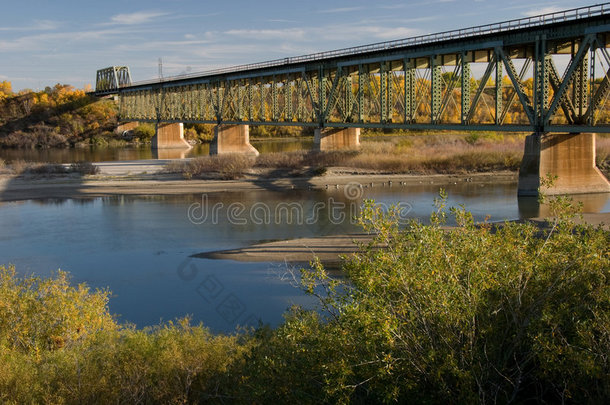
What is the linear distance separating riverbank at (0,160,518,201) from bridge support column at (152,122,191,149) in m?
42.4

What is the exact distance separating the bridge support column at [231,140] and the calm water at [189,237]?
3114cm

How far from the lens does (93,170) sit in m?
57.4

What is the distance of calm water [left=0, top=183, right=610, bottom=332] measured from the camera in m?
20.5

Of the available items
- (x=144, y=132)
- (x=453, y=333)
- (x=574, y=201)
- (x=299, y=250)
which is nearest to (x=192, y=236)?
(x=299, y=250)

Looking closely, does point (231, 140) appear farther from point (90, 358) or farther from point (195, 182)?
point (90, 358)

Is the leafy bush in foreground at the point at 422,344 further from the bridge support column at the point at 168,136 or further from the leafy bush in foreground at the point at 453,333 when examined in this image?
the bridge support column at the point at 168,136

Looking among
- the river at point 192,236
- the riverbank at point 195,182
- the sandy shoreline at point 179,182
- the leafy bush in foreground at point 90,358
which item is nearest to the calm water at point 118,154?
the sandy shoreline at point 179,182

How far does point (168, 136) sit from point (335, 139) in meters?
45.9

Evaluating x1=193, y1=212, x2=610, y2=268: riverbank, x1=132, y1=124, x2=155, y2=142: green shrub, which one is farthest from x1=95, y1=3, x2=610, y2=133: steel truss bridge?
x1=132, y1=124, x2=155, y2=142: green shrub

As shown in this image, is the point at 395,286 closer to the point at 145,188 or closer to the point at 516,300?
the point at 516,300

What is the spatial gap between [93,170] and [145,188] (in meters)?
9.60

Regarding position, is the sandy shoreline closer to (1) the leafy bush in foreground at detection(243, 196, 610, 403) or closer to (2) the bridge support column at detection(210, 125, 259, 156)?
(2) the bridge support column at detection(210, 125, 259, 156)

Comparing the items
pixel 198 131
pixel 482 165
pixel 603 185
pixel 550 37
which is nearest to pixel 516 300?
pixel 550 37

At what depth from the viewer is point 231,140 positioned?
79125 millimetres
